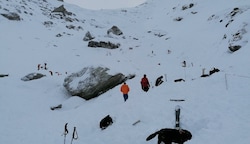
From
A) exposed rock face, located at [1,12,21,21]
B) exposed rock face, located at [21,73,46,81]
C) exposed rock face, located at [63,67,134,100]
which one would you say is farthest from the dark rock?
exposed rock face, located at [1,12,21,21]

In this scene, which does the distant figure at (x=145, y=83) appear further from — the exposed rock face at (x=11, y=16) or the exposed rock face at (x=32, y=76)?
the exposed rock face at (x=11, y=16)

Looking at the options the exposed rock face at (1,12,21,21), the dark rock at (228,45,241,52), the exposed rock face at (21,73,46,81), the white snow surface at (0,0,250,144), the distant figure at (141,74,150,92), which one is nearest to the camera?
the white snow surface at (0,0,250,144)

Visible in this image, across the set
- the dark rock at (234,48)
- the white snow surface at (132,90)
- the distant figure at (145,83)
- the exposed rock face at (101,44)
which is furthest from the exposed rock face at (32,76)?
the dark rock at (234,48)

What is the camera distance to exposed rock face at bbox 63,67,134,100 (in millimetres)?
20016

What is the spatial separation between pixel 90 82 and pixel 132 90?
3.65 m

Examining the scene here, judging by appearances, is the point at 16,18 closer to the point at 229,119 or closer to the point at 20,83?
the point at 20,83

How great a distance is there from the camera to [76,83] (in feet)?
67.6

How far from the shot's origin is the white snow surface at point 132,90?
34.8 feet

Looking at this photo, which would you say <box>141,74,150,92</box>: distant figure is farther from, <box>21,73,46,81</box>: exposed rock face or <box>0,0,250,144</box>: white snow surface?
<box>21,73,46,81</box>: exposed rock face

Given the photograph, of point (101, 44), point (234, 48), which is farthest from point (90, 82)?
point (101, 44)

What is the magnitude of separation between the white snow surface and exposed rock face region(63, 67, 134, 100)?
0.82 metres

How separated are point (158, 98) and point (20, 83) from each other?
45.6ft

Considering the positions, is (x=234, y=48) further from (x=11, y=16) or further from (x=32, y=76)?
(x=11, y=16)

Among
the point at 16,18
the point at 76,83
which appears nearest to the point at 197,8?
the point at 16,18
